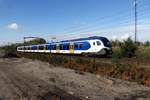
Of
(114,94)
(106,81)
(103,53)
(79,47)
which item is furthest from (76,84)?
(79,47)

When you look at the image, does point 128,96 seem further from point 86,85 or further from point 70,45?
point 70,45

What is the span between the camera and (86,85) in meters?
13.6

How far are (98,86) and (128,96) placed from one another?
2.60 m

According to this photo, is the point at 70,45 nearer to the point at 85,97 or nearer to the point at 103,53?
the point at 103,53

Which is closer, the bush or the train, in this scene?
the train

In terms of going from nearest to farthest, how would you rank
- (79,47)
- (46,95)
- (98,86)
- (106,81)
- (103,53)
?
(46,95), (98,86), (106,81), (103,53), (79,47)

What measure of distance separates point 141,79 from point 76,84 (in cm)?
387

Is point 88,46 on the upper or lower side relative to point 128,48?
upper

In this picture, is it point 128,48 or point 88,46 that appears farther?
point 128,48

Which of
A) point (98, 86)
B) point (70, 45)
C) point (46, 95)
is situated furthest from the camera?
point (70, 45)

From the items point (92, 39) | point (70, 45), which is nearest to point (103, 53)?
point (92, 39)

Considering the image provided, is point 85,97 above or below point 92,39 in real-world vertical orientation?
below

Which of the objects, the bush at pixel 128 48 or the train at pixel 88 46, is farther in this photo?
the bush at pixel 128 48

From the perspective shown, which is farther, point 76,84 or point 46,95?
point 76,84
